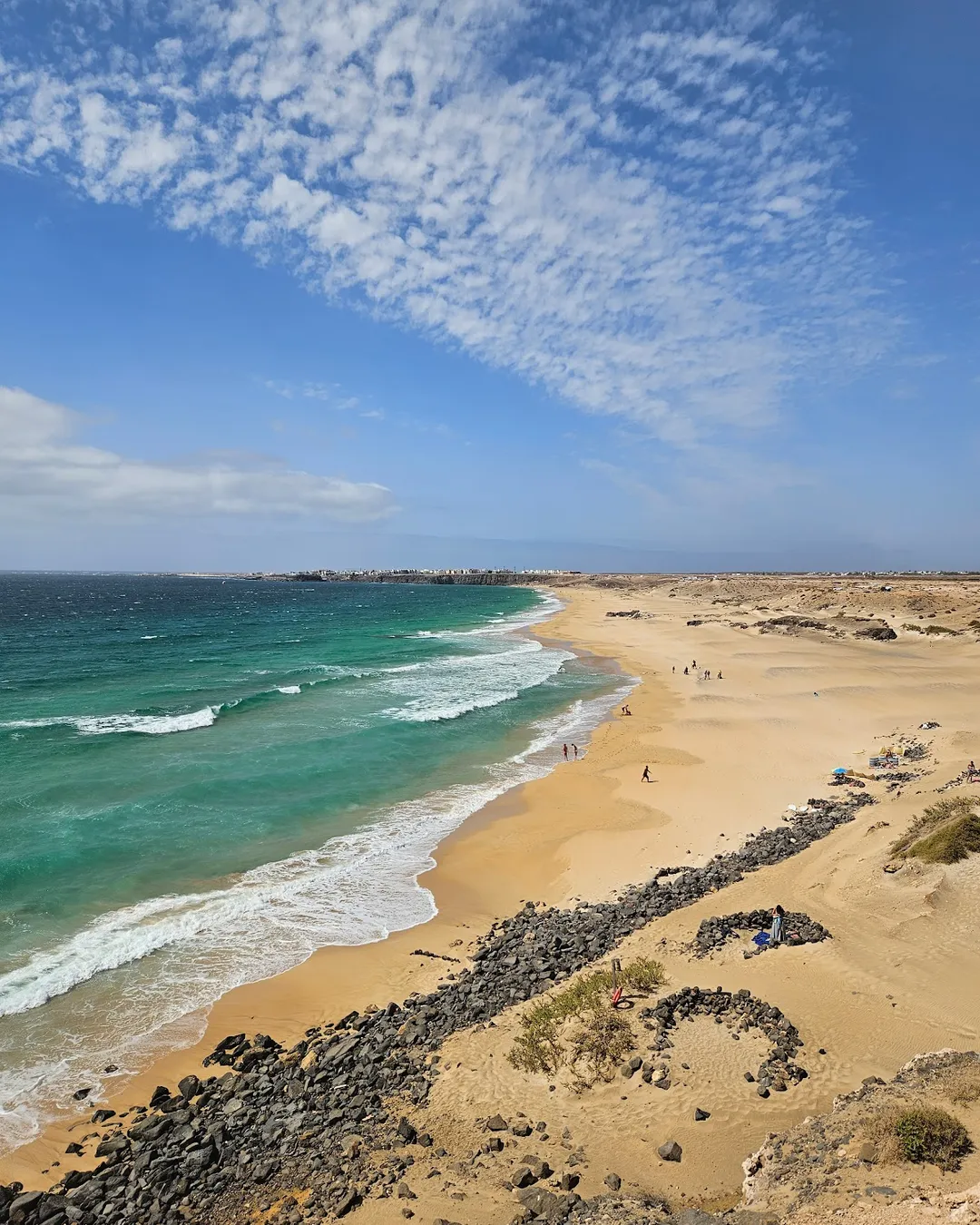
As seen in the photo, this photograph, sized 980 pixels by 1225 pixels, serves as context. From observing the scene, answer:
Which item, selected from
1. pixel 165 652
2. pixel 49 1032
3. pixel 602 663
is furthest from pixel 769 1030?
pixel 165 652

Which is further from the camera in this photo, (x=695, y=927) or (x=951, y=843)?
(x=951, y=843)

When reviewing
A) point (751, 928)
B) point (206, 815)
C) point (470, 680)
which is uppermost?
point (751, 928)

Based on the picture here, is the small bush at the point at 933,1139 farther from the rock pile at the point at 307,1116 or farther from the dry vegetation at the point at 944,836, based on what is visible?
the dry vegetation at the point at 944,836

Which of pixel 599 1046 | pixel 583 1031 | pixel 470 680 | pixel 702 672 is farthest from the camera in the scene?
pixel 702 672

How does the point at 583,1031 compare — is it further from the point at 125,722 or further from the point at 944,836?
the point at 125,722

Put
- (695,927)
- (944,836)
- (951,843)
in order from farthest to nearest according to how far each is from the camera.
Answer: (944,836)
(951,843)
(695,927)

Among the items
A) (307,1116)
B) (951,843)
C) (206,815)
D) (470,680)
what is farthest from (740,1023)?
(470,680)

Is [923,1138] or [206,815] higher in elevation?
[923,1138]
